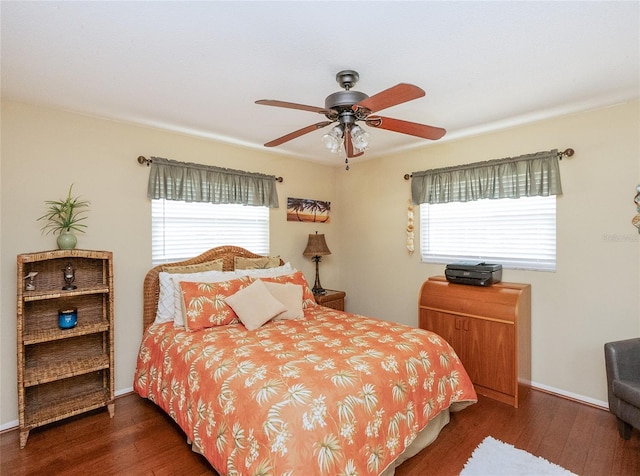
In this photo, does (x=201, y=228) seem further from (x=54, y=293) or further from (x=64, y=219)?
(x=54, y=293)

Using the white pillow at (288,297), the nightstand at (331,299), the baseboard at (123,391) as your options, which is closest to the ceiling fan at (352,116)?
the white pillow at (288,297)

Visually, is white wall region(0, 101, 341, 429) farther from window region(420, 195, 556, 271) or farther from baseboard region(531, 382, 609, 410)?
baseboard region(531, 382, 609, 410)

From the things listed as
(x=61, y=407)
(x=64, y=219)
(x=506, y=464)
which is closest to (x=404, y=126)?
(x=506, y=464)

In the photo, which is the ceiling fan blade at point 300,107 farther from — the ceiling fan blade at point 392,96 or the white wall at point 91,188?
the white wall at point 91,188

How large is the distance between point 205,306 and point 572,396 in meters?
3.25

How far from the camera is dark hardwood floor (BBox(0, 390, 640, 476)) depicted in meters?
2.08

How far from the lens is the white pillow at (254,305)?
2.78 m

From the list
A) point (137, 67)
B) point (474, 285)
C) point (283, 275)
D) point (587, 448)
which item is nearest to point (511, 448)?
point (587, 448)

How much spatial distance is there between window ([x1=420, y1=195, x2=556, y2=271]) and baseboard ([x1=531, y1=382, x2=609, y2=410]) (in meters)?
1.08

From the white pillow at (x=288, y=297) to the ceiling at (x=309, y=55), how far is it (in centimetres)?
154

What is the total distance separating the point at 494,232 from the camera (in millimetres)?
3408

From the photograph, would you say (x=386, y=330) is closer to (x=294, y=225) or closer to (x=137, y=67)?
(x=294, y=225)

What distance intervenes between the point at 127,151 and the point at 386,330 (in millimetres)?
2793

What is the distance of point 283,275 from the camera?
3.47 meters
